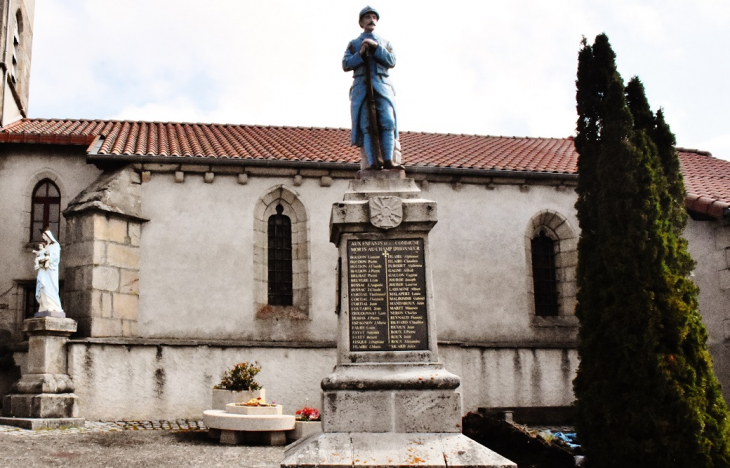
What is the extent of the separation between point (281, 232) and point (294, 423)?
5.85m

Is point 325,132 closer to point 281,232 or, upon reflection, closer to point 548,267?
point 281,232

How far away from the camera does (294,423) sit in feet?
36.7

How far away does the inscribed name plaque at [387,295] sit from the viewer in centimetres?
701

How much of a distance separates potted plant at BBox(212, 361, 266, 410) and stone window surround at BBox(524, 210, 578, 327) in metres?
6.88

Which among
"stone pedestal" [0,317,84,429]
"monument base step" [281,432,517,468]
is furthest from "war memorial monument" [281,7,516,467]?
"stone pedestal" [0,317,84,429]

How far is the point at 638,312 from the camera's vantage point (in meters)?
9.39

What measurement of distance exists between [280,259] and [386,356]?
9.28 meters

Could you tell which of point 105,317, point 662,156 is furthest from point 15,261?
point 662,156

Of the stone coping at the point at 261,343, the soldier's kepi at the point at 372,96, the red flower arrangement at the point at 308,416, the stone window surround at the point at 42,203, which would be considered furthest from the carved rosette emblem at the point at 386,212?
the stone window surround at the point at 42,203

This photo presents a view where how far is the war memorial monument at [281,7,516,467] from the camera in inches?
255

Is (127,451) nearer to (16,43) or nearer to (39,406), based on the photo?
(39,406)

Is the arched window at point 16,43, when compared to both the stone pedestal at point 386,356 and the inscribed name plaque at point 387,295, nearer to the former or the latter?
the stone pedestal at point 386,356

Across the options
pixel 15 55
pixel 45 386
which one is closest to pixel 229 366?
pixel 45 386

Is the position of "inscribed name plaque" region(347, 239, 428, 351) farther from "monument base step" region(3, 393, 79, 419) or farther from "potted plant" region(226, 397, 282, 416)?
"monument base step" region(3, 393, 79, 419)
